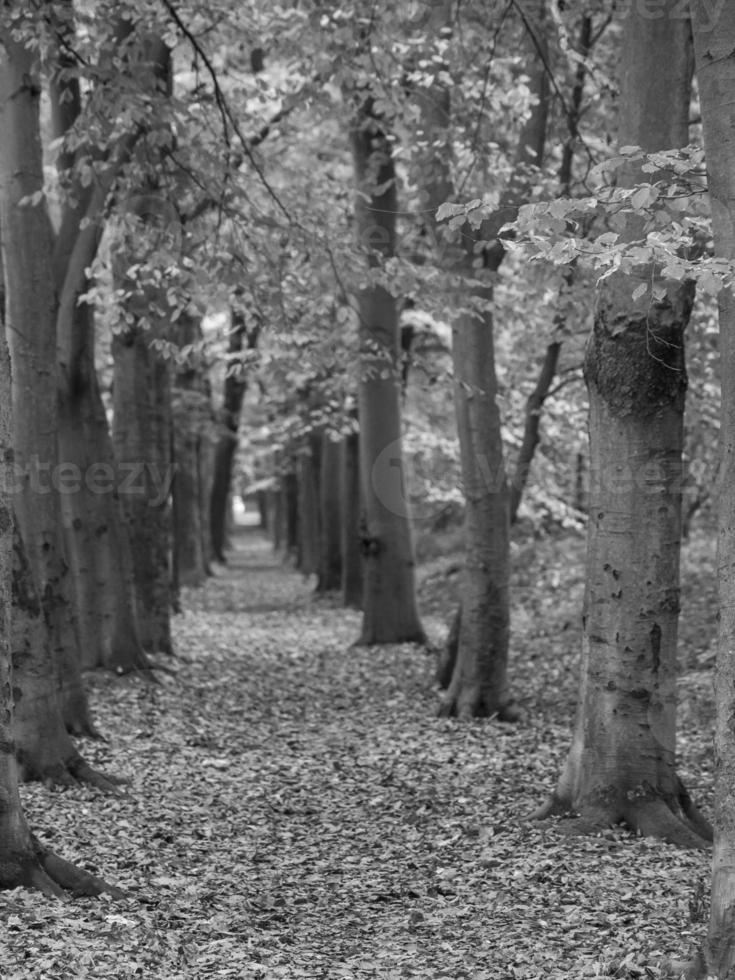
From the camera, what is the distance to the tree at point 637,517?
719cm

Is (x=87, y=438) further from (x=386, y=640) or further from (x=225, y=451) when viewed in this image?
(x=225, y=451)

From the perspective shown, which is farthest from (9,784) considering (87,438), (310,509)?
(310,509)

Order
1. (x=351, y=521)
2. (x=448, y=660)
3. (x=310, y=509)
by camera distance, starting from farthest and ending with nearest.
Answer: (x=310, y=509)
(x=351, y=521)
(x=448, y=660)

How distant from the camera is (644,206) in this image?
4785mm

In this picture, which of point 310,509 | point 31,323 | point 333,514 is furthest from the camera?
point 310,509

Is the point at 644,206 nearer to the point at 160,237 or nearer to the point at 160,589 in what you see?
the point at 160,237

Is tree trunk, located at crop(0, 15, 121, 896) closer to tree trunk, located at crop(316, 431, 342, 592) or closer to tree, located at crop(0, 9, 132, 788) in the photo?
tree, located at crop(0, 9, 132, 788)

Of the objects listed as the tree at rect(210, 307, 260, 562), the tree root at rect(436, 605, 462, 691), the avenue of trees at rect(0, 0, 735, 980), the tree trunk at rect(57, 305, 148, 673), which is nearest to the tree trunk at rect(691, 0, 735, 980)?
the avenue of trees at rect(0, 0, 735, 980)

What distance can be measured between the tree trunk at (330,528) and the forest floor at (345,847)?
10.2 metres

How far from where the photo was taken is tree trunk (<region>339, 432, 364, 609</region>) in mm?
21922

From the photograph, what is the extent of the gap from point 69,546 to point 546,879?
743 centimetres

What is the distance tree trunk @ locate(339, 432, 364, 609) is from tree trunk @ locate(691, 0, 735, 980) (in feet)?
54.1

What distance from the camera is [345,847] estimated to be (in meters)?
7.81

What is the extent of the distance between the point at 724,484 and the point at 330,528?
2071cm
